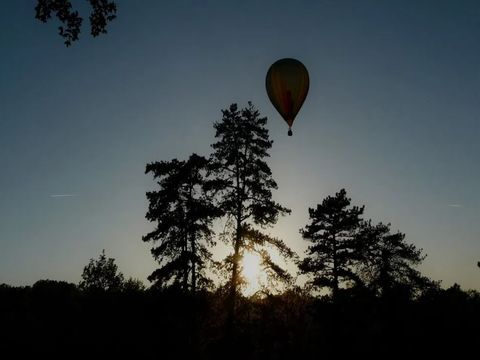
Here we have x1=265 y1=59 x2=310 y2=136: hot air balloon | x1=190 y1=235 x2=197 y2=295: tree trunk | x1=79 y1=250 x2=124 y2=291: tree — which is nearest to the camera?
x1=265 y1=59 x2=310 y2=136: hot air balloon

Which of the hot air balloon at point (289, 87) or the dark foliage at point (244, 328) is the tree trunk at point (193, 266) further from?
the hot air balloon at point (289, 87)

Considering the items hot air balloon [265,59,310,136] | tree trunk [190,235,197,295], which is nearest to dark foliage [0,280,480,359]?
tree trunk [190,235,197,295]

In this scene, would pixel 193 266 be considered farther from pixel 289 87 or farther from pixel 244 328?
pixel 289 87

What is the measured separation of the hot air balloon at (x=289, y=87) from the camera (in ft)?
68.8

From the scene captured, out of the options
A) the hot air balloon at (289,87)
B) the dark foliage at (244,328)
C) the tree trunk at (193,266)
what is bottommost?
the dark foliage at (244,328)

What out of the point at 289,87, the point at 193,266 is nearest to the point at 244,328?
the point at 193,266

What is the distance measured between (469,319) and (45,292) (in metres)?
59.1

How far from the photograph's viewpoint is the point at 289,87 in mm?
21031

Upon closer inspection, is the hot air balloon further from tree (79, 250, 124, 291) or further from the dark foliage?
tree (79, 250, 124, 291)

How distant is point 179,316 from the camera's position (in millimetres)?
25078

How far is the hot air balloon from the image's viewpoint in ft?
68.8

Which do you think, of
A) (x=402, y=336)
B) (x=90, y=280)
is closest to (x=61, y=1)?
(x=402, y=336)

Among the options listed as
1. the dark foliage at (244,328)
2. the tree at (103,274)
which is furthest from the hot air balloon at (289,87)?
the tree at (103,274)

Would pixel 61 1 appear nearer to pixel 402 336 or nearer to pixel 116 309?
pixel 402 336
